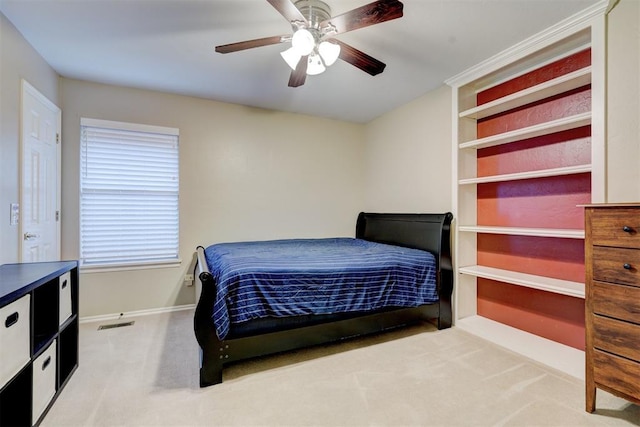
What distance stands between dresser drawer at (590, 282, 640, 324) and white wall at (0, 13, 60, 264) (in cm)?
374

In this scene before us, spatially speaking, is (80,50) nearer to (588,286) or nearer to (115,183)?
(115,183)

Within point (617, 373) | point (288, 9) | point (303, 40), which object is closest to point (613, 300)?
point (617, 373)

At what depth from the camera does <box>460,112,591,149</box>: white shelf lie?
2.06m

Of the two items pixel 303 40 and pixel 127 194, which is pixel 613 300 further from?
pixel 127 194

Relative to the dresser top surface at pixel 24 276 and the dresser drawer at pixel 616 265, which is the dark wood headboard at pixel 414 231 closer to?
the dresser drawer at pixel 616 265

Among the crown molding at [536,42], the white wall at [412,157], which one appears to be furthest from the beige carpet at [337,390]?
the crown molding at [536,42]

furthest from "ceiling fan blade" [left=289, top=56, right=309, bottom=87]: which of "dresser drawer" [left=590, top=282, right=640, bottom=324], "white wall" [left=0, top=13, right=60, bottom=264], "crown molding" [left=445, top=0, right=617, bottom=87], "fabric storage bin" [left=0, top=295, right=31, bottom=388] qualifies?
"dresser drawer" [left=590, top=282, right=640, bottom=324]

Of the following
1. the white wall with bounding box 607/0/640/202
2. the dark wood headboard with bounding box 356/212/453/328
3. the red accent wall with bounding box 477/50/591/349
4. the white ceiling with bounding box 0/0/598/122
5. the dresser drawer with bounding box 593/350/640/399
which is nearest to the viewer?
the dresser drawer with bounding box 593/350/640/399

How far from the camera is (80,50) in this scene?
2.44 m

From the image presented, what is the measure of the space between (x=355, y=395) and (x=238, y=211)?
2.59 m

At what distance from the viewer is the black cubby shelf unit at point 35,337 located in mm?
1312

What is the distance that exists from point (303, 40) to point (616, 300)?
2.23 m

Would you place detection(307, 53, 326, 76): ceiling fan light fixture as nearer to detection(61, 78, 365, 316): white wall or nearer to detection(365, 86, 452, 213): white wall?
detection(365, 86, 452, 213): white wall

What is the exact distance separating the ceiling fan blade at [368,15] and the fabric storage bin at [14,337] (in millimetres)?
2178
